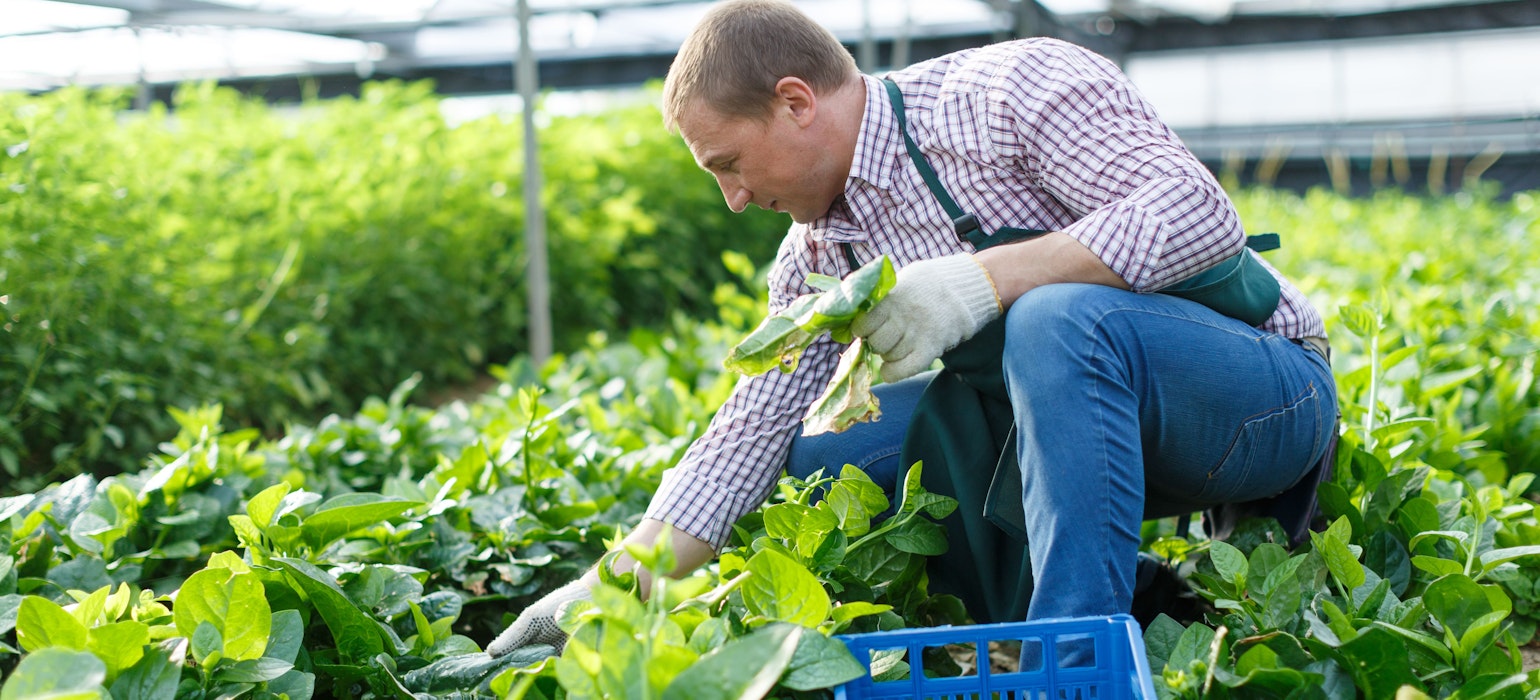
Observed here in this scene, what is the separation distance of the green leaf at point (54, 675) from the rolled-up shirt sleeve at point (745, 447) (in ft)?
2.52

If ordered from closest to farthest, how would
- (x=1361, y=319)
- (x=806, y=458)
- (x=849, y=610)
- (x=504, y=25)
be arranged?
(x=849, y=610)
(x=806, y=458)
(x=1361, y=319)
(x=504, y=25)

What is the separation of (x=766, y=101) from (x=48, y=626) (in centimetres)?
102

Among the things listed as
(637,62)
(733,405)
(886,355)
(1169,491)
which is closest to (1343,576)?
(1169,491)

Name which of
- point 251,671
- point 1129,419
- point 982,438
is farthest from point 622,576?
point 1129,419

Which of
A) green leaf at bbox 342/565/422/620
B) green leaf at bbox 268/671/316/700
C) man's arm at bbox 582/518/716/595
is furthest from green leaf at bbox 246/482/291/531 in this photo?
man's arm at bbox 582/518/716/595

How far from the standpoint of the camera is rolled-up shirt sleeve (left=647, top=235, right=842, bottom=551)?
1.68m

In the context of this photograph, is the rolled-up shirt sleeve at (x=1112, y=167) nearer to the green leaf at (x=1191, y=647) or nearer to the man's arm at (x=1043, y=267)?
the man's arm at (x=1043, y=267)

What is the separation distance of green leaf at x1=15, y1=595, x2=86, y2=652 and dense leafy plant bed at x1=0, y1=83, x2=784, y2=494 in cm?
145

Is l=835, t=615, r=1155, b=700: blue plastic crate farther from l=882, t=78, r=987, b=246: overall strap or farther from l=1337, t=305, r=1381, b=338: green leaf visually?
l=1337, t=305, r=1381, b=338: green leaf

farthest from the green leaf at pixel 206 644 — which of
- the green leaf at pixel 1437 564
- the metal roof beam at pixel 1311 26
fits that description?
the metal roof beam at pixel 1311 26

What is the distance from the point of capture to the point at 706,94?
5.22 ft

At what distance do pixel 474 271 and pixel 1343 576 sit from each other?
377 centimetres

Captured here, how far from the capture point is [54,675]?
1014 mm

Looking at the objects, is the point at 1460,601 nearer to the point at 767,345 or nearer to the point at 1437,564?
the point at 1437,564
